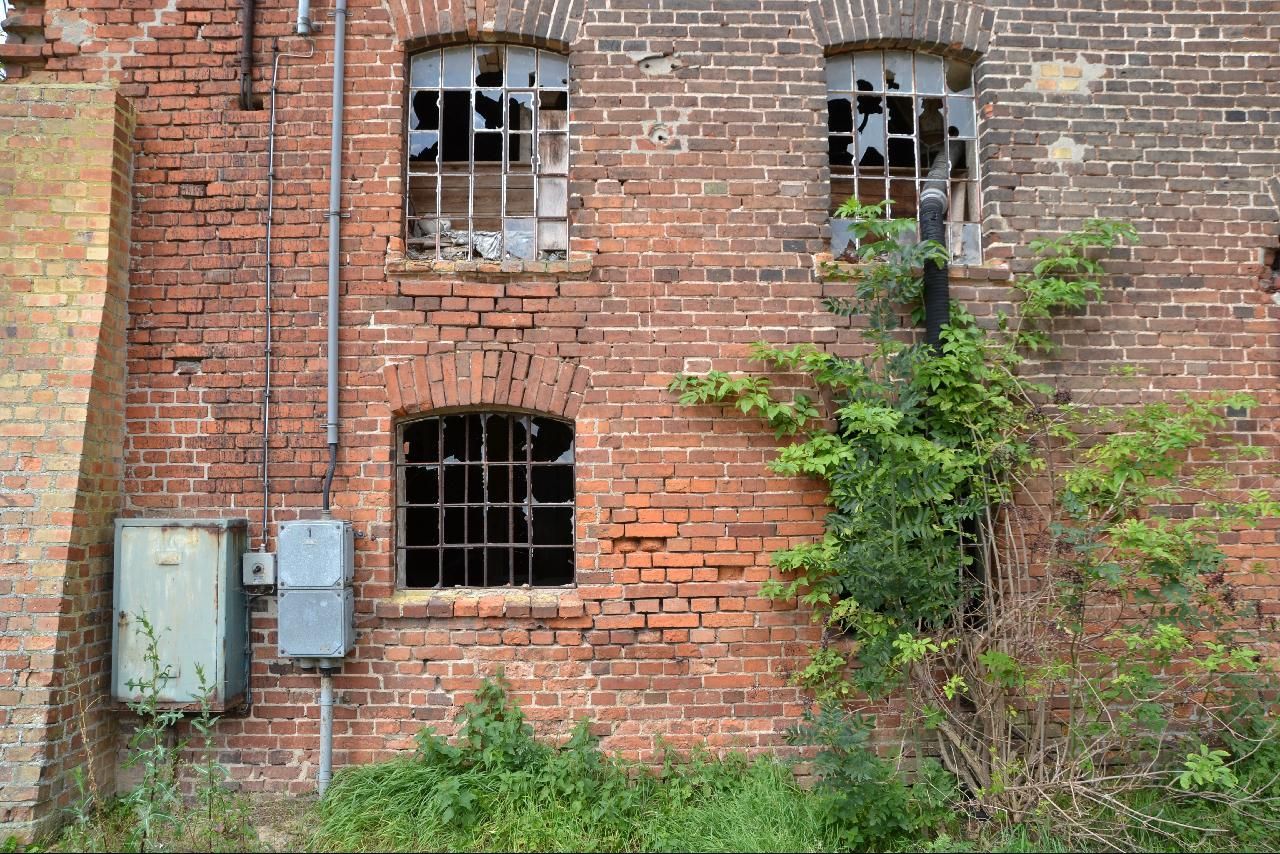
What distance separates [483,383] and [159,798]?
306cm

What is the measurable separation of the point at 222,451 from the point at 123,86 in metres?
2.45

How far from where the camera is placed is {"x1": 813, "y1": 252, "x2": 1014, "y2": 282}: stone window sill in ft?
16.3

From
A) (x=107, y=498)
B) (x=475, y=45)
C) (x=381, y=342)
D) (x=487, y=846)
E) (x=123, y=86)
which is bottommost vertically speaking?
(x=487, y=846)

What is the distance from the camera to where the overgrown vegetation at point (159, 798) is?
159 inches

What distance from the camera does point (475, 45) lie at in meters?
5.17

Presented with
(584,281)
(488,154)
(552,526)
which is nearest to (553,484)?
(552,526)

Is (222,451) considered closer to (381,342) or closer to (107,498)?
(107,498)

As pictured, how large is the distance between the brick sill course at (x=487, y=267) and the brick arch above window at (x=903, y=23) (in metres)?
2.21

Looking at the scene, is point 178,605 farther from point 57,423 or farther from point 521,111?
point 521,111

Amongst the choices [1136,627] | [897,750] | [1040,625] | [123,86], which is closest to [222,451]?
[123,86]

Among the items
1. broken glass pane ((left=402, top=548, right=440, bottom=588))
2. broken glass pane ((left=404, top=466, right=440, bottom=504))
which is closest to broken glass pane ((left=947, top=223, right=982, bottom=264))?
broken glass pane ((left=404, top=466, right=440, bottom=504))

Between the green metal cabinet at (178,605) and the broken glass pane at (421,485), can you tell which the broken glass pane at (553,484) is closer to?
the broken glass pane at (421,485)

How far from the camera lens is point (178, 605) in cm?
450

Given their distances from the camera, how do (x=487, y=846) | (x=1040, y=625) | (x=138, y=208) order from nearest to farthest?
(x=487, y=846) < (x=1040, y=625) < (x=138, y=208)
